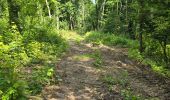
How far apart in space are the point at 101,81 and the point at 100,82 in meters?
0.15

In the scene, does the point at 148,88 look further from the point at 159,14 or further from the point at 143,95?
the point at 159,14

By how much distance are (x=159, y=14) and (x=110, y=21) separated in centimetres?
2488

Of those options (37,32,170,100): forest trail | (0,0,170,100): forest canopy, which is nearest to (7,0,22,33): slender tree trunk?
(0,0,170,100): forest canopy

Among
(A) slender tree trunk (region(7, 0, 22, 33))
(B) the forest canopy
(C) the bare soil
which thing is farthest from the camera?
(A) slender tree trunk (region(7, 0, 22, 33))

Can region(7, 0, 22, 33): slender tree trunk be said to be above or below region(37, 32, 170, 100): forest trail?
above

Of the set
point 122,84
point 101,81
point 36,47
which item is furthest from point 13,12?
point 122,84

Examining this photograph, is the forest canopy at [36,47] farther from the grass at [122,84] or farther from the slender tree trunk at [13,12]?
the grass at [122,84]

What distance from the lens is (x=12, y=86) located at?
761cm

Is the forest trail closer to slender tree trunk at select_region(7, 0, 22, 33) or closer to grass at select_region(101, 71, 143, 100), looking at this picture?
grass at select_region(101, 71, 143, 100)

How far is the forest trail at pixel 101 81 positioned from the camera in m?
9.56

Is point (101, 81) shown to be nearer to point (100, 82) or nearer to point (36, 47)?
point (100, 82)

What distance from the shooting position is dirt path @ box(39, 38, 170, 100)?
955 centimetres

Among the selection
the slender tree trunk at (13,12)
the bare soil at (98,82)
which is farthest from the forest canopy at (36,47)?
the bare soil at (98,82)

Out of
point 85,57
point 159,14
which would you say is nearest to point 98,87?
point 85,57
